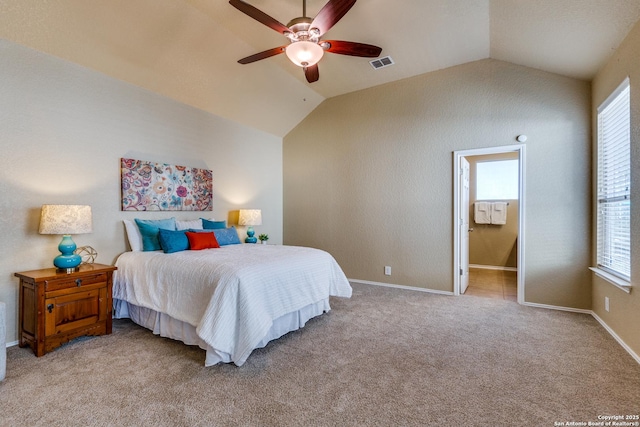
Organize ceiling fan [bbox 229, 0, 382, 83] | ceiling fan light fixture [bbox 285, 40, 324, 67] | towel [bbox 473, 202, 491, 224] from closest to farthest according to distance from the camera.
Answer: ceiling fan [bbox 229, 0, 382, 83] → ceiling fan light fixture [bbox 285, 40, 324, 67] → towel [bbox 473, 202, 491, 224]

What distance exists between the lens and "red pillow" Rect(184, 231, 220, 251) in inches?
134

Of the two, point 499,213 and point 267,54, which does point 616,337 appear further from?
point 267,54

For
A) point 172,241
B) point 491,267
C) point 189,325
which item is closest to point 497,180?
point 491,267

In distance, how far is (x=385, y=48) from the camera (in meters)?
3.69

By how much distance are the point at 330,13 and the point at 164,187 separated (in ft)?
9.44

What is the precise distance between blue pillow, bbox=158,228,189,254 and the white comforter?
0.14m

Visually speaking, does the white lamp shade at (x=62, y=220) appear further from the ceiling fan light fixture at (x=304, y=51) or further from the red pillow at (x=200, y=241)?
the ceiling fan light fixture at (x=304, y=51)

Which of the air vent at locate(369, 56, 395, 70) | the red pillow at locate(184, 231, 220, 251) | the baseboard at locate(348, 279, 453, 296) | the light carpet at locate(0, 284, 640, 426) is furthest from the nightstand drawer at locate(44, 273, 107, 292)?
the air vent at locate(369, 56, 395, 70)

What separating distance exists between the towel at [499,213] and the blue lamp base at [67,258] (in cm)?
676

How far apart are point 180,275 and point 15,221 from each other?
1560 millimetres

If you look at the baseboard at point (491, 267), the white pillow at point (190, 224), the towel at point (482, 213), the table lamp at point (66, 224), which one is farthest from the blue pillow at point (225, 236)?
the baseboard at point (491, 267)

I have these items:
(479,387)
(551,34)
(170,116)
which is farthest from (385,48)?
(479,387)

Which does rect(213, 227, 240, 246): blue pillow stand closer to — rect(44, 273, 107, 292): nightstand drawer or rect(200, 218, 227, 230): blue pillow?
rect(200, 218, 227, 230): blue pillow

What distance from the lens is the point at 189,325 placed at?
255 cm
